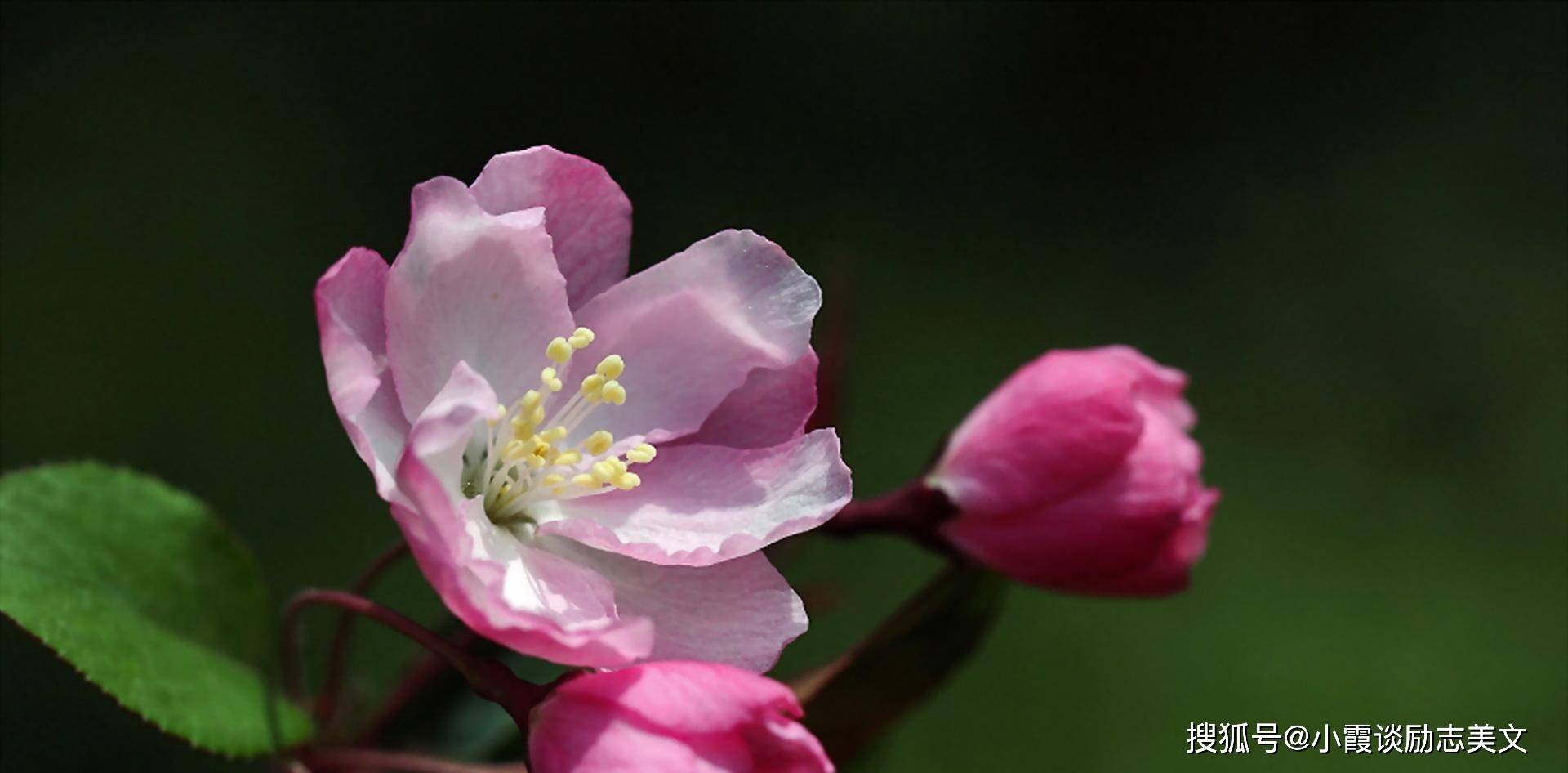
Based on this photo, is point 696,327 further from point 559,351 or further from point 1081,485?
point 1081,485

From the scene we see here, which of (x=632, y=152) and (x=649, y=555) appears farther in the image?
(x=632, y=152)

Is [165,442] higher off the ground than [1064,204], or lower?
lower

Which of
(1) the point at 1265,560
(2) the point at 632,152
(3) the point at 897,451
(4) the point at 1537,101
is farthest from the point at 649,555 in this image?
(4) the point at 1537,101

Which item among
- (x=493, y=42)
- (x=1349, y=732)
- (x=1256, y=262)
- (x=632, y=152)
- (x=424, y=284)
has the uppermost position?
(x=493, y=42)

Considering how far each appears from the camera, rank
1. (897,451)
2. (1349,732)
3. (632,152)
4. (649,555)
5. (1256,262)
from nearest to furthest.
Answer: (649,555) < (1349,732) < (897,451) < (632,152) < (1256,262)

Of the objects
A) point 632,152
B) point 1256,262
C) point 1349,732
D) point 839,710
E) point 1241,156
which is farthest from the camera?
point 1241,156

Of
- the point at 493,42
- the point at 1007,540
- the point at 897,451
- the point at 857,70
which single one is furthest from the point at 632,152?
the point at 1007,540

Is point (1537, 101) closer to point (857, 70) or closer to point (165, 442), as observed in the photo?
point (857, 70)
